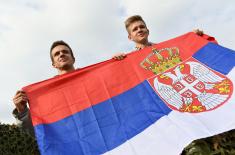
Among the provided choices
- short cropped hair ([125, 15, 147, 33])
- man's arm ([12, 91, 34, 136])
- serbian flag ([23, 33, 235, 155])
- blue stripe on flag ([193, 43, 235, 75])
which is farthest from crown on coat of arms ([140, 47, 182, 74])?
man's arm ([12, 91, 34, 136])

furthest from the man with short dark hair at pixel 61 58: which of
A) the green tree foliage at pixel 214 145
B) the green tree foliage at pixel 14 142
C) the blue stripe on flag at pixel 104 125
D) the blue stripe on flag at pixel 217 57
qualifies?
the green tree foliage at pixel 14 142

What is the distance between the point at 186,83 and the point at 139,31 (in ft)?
3.86

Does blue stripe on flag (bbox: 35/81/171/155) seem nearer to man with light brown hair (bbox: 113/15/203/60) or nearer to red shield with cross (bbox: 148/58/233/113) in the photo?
red shield with cross (bbox: 148/58/233/113)

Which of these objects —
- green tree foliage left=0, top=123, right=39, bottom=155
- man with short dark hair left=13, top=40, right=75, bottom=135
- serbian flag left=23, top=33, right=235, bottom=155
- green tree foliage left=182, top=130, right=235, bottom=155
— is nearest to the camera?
green tree foliage left=182, top=130, right=235, bottom=155

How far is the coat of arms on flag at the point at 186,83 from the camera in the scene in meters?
3.52

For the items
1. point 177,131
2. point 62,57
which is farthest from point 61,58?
point 177,131

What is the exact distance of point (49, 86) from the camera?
410 centimetres

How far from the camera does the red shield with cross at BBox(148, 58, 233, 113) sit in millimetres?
3510

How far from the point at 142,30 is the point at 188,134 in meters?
1.89

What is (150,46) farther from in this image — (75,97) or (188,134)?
(188,134)

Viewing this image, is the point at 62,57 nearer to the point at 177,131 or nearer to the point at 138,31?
the point at 138,31

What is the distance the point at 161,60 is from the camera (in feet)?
13.9

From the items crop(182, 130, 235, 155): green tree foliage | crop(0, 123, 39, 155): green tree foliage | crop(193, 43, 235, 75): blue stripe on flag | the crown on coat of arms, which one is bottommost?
crop(182, 130, 235, 155): green tree foliage

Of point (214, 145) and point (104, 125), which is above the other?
point (104, 125)
